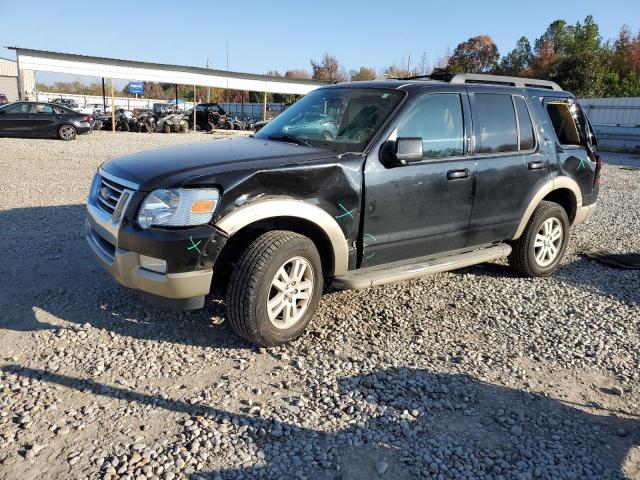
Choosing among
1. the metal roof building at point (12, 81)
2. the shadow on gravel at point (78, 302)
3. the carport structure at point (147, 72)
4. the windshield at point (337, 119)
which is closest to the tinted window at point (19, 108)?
the carport structure at point (147, 72)

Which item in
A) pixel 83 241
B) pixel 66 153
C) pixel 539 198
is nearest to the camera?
pixel 539 198

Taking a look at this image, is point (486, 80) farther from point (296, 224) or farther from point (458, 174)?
point (296, 224)

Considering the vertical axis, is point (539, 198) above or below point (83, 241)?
above

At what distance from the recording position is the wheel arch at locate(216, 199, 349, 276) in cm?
353

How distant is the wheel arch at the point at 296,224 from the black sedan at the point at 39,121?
19488 mm

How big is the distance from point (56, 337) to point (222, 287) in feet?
4.11

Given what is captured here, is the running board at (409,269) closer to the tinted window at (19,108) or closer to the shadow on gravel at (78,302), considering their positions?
the shadow on gravel at (78,302)

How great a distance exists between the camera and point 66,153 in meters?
15.8

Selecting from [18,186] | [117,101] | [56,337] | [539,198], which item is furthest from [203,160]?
[117,101]

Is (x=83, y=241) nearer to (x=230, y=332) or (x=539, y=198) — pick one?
(x=230, y=332)

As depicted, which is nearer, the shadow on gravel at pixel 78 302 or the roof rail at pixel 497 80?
the shadow on gravel at pixel 78 302

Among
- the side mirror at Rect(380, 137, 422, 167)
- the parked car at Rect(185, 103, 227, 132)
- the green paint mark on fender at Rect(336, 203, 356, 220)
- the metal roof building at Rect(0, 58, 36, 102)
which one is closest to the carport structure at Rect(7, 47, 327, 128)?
the parked car at Rect(185, 103, 227, 132)

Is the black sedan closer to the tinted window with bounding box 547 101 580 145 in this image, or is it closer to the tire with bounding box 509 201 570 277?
the tinted window with bounding box 547 101 580 145

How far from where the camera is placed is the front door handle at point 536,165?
523 cm
